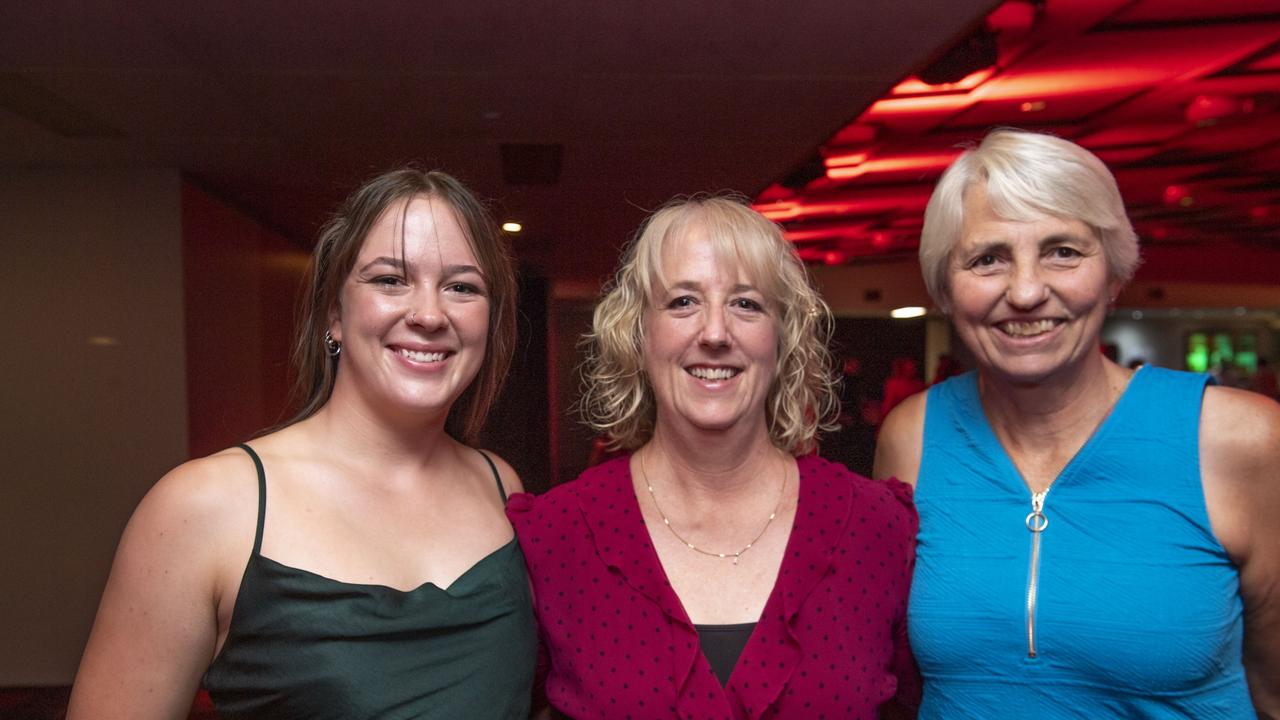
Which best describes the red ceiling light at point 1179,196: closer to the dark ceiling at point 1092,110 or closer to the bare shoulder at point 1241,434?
the dark ceiling at point 1092,110

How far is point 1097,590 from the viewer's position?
173 cm

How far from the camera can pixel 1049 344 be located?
1784mm

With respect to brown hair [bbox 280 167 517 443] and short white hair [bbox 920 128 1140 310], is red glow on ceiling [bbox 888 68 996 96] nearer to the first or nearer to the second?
short white hair [bbox 920 128 1140 310]

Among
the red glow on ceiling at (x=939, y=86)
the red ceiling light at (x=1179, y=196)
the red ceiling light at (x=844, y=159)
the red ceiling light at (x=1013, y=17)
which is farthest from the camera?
the red ceiling light at (x=1179, y=196)

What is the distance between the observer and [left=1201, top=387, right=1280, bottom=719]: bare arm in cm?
174

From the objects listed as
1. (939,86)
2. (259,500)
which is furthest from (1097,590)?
(939,86)

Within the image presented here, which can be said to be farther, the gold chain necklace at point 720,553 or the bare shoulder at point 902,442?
the bare shoulder at point 902,442

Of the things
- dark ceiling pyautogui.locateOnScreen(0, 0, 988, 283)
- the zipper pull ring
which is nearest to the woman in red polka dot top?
the zipper pull ring

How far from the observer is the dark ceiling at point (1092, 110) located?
4250mm

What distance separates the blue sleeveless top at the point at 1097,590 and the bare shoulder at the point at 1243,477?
0.03 meters

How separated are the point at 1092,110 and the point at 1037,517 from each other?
465 centimetres

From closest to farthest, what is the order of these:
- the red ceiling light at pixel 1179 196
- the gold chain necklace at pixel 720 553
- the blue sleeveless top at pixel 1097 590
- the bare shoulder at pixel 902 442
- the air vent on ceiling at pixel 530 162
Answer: the blue sleeveless top at pixel 1097 590
the gold chain necklace at pixel 720 553
the bare shoulder at pixel 902 442
the air vent on ceiling at pixel 530 162
the red ceiling light at pixel 1179 196

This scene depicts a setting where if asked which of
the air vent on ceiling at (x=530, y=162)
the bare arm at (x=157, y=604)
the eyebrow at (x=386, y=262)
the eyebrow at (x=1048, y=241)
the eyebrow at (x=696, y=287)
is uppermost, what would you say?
the air vent on ceiling at (x=530, y=162)

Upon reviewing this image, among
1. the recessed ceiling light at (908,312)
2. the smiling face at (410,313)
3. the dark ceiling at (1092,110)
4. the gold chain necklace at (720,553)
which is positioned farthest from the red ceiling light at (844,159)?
the smiling face at (410,313)
